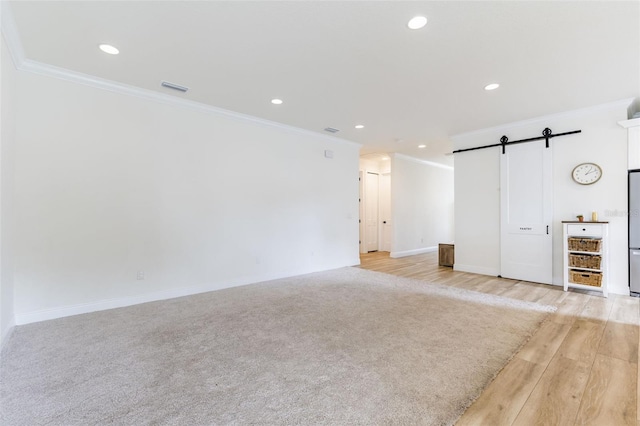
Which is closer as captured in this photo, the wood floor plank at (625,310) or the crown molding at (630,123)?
the wood floor plank at (625,310)

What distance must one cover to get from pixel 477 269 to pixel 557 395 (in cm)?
398

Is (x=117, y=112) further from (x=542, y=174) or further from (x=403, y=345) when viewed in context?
(x=542, y=174)

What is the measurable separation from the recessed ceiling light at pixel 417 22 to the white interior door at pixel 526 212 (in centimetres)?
368

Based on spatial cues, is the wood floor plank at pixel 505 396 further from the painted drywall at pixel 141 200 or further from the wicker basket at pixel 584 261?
the painted drywall at pixel 141 200

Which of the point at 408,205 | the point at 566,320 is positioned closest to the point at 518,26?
the point at 566,320

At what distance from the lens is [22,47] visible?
2.69m

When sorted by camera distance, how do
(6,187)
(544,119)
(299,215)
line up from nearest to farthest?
(6,187) < (544,119) < (299,215)

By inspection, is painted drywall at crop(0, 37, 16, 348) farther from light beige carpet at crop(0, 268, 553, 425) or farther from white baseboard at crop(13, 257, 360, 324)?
light beige carpet at crop(0, 268, 553, 425)

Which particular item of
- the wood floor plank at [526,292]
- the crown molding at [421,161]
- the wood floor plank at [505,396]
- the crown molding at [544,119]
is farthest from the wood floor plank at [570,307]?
the crown molding at [421,161]

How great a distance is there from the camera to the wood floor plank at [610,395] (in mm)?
1594

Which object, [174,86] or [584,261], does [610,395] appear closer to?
[584,261]

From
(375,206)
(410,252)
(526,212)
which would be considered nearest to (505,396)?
(526,212)

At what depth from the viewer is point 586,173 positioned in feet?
13.9

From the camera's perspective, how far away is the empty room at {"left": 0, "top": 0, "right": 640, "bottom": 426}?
190 centimetres
